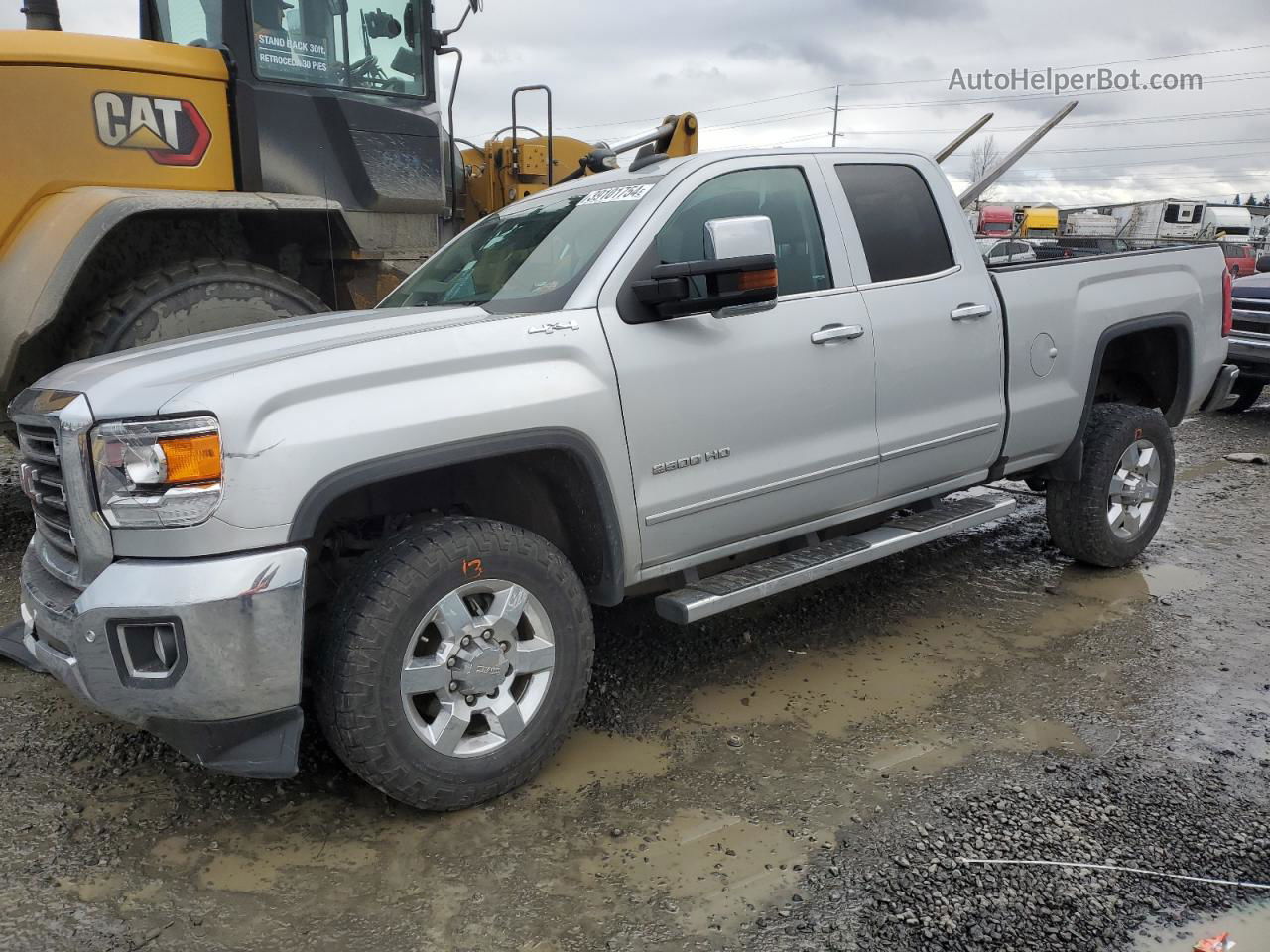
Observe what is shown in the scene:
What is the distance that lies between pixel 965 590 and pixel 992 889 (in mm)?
2614

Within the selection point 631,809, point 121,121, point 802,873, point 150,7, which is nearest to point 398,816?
point 631,809

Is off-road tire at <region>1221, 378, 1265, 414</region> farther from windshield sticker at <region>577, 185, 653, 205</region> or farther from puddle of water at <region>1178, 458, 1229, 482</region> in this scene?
windshield sticker at <region>577, 185, 653, 205</region>

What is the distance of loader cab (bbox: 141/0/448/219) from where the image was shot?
16.8 feet

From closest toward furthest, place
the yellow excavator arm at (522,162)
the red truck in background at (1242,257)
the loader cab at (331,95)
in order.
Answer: the loader cab at (331,95), the yellow excavator arm at (522,162), the red truck in background at (1242,257)

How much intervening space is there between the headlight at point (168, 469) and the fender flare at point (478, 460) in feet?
0.78

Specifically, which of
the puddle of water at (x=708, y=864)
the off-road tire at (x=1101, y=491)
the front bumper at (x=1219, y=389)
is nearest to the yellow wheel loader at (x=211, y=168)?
the off-road tire at (x=1101, y=491)

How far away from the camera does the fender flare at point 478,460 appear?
262cm

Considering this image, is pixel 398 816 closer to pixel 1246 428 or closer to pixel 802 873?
pixel 802 873

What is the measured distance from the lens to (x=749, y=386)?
11.4ft

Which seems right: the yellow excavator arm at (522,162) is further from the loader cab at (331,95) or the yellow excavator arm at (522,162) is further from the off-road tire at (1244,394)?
the off-road tire at (1244,394)

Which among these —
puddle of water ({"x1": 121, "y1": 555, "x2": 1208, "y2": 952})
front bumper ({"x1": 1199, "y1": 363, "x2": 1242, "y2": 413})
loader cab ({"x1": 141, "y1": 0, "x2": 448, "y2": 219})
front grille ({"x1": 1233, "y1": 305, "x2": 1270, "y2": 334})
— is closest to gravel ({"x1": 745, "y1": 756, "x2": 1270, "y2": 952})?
puddle of water ({"x1": 121, "y1": 555, "x2": 1208, "y2": 952})

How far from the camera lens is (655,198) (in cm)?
353

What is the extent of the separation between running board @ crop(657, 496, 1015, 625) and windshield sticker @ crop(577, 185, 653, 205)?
1438 millimetres

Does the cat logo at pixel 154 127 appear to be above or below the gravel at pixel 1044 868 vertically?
above
